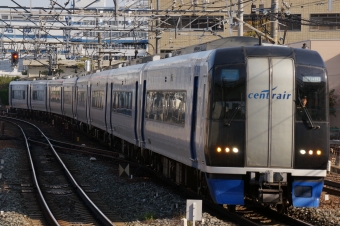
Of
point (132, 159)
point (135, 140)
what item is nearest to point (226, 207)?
point (135, 140)

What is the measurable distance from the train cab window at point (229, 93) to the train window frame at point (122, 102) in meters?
8.38

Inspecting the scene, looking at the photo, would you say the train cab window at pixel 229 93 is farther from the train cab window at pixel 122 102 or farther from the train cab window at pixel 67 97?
the train cab window at pixel 67 97

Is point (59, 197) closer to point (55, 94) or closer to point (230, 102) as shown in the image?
point (230, 102)

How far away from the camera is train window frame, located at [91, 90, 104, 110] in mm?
26284

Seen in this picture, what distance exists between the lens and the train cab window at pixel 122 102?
19853 millimetres

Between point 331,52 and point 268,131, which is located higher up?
point 331,52

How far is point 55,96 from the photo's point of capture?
43531mm

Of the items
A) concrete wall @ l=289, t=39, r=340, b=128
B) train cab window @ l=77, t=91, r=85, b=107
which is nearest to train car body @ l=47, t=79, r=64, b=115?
train cab window @ l=77, t=91, r=85, b=107

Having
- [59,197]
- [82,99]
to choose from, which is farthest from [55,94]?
[59,197]

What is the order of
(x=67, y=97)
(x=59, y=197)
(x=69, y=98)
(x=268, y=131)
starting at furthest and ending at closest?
(x=67, y=97) → (x=69, y=98) → (x=59, y=197) → (x=268, y=131)

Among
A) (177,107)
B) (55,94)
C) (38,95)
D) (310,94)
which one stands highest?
(310,94)

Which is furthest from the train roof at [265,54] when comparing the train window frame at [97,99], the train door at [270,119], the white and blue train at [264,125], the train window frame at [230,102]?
the train window frame at [97,99]

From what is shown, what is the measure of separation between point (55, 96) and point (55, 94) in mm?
116

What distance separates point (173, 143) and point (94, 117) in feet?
47.7
